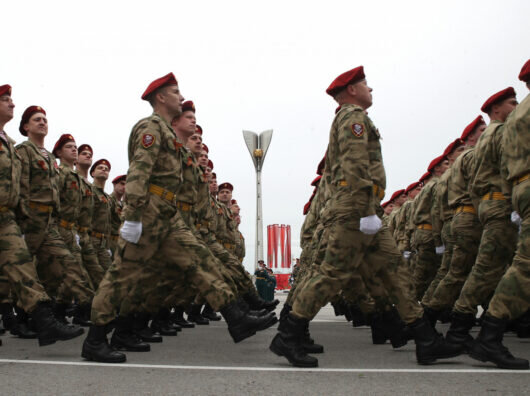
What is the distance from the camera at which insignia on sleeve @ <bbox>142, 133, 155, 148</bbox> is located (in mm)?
4801

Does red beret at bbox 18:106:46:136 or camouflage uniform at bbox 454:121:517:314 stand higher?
red beret at bbox 18:106:46:136

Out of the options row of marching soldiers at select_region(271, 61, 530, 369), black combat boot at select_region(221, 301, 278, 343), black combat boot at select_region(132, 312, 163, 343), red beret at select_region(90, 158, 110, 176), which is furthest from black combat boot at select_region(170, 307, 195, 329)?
black combat boot at select_region(221, 301, 278, 343)

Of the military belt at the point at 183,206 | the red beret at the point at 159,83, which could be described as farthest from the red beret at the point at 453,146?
the red beret at the point at 159,83

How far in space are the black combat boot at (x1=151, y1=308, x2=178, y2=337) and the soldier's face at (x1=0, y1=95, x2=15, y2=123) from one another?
2.67 meters

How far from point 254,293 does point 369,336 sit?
91.1 inches

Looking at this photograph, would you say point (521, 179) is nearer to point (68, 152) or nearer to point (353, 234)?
point (353, 234)

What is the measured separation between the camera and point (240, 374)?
13.5ft

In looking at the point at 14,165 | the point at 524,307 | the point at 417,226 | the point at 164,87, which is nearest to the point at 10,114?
the point at 14,165

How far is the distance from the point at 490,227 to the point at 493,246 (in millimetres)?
159

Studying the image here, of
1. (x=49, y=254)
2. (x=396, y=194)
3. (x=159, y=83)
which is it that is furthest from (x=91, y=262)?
(x=396, y=194)

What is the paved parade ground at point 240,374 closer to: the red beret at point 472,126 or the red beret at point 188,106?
the red beret at point 188,106

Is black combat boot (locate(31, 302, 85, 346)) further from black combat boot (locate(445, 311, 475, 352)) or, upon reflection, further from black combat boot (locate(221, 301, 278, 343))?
black combat boot (locate(445, 311, 475, 352))

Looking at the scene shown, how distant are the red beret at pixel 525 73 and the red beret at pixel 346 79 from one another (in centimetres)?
123

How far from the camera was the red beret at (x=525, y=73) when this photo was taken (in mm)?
4611
